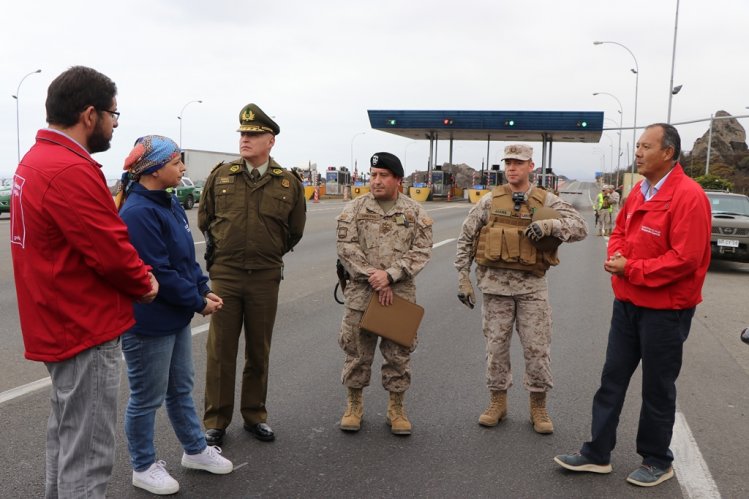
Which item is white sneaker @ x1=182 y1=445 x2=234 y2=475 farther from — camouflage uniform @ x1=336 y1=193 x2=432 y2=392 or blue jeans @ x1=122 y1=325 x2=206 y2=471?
camouflage uniform @ x1=336 y1=193 x2=432 y2=392

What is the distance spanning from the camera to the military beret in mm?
4404

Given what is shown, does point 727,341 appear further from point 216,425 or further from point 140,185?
point 140,185

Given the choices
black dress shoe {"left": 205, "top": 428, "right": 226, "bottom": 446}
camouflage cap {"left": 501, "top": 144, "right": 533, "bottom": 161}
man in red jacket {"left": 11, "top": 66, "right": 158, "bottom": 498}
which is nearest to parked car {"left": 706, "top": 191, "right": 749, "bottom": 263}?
camouflage cap {"left": 501, "top": 144, "right": 533, "bottom": 161}

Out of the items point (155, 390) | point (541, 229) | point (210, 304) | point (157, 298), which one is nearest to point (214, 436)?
point (155, 390)

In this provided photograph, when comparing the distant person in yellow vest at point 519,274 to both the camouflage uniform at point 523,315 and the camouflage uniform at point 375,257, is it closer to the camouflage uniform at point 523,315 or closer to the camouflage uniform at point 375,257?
the camouflage uniform at point 523,315

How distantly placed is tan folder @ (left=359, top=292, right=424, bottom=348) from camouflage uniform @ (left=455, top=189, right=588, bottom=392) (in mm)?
574

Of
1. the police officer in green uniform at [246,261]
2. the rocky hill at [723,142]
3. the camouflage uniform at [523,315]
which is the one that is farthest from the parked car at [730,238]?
the rocky hill at [723,142]

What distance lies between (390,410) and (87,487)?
2.23 meters

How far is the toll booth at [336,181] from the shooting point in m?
55.5

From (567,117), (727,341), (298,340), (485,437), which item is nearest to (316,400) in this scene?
(485,437)

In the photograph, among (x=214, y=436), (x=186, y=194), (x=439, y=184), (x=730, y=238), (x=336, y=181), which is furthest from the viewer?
(x=336, y=181)

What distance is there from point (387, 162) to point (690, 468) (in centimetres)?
268

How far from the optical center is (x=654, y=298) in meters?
3.57

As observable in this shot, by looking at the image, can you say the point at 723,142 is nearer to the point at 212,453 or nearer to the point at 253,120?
the point at 253,120
